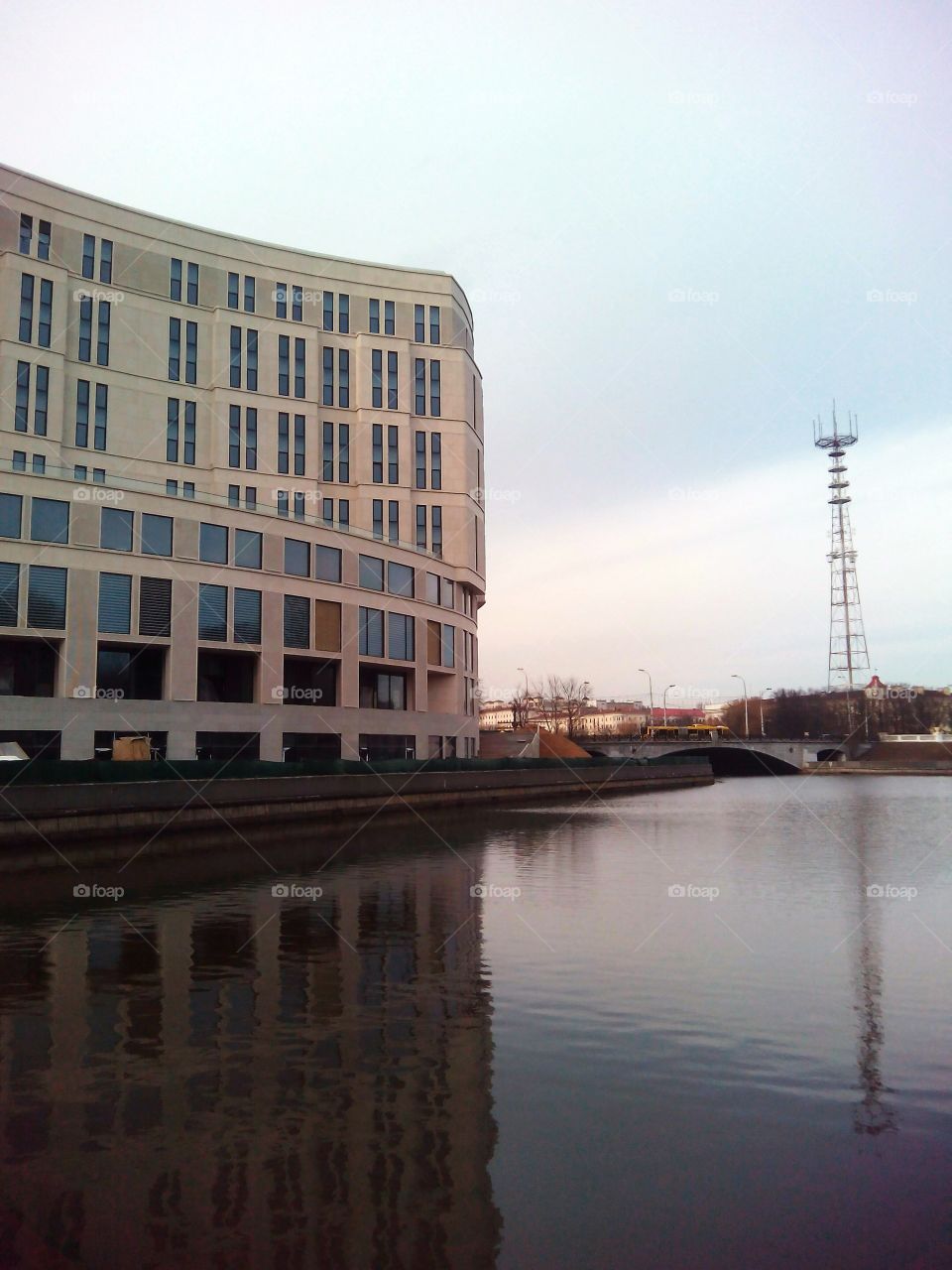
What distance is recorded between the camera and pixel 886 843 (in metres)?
30.8

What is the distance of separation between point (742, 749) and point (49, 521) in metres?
73.9

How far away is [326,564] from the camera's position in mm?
57781

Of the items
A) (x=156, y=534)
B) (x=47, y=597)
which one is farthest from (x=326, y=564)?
(x=47, y=597)

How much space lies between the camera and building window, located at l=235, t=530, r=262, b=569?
174 feet

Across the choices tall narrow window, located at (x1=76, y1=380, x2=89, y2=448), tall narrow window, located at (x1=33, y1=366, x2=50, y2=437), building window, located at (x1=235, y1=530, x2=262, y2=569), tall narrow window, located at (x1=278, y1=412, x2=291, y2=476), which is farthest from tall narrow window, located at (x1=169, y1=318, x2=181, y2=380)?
building window, located at (x1=235, y1=530, x2=262, y2=569)

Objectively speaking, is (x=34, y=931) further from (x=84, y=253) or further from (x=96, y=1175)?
(x=84, y=253)

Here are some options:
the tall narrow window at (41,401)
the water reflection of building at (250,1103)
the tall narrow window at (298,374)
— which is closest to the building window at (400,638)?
the tall narrow window at (298,374)

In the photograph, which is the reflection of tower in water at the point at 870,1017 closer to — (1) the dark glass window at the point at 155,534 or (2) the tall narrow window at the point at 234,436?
(1) the dark glass window at the point at 155,534

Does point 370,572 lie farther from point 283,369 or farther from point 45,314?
point 45,314

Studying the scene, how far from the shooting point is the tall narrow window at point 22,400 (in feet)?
183

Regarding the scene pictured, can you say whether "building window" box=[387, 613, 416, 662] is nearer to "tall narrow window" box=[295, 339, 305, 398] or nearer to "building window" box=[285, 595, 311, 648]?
"building window" box=[285, 595, 311, 648]

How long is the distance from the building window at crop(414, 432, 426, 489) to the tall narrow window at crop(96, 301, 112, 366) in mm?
21420

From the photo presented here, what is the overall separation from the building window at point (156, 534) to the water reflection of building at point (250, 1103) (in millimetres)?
36939

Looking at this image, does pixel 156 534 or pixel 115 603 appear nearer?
pixel 115 603
